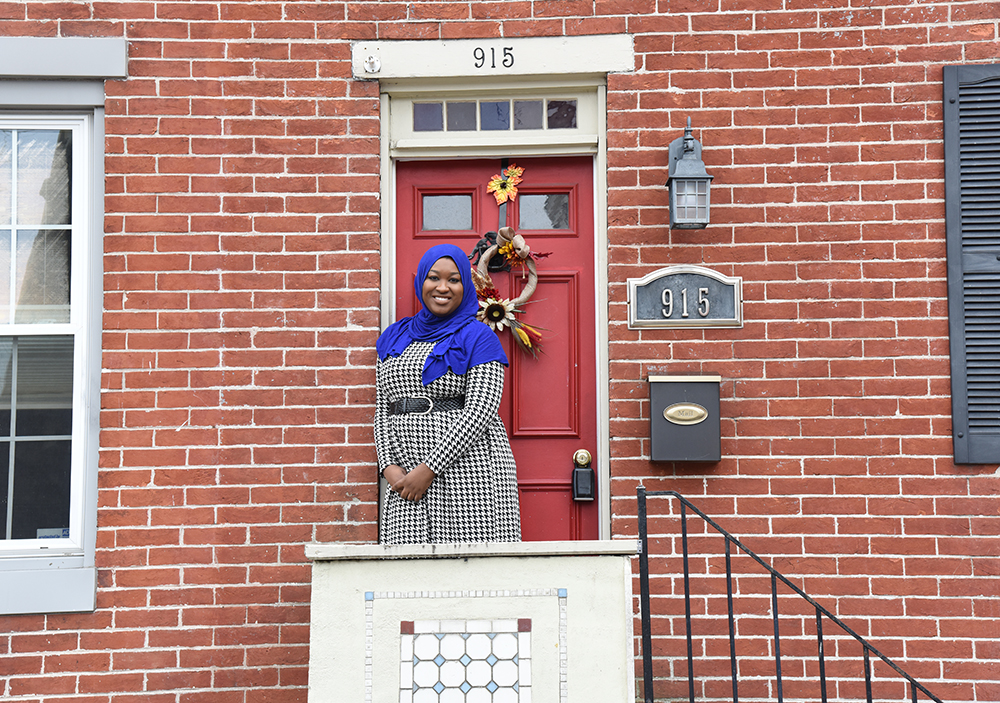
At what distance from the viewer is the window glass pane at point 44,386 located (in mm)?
4098

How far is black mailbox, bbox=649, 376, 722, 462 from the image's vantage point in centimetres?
392

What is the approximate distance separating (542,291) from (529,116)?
0.89 meters

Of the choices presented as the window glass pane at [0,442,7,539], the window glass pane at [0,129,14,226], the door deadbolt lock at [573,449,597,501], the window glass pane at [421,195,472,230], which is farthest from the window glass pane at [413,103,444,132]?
the window glass pane at [0,442,7,539]

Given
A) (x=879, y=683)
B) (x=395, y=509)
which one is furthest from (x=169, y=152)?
(x=879, y=683)

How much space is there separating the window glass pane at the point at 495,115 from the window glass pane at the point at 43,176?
2.08 metres

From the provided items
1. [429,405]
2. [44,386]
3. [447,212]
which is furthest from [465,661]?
[44,386]

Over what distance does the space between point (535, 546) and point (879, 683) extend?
197 centimetres

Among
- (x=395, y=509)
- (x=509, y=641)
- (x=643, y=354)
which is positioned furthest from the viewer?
(x=643, y=354)

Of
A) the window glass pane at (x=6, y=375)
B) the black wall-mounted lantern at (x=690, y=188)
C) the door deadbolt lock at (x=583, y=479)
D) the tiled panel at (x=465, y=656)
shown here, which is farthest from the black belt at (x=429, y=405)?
the window glass pane at (x=6, y=375)

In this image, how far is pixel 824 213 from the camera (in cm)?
405

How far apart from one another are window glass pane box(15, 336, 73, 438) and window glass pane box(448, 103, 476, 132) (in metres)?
2.17

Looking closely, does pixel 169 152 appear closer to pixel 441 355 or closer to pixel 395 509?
pixel 441 355

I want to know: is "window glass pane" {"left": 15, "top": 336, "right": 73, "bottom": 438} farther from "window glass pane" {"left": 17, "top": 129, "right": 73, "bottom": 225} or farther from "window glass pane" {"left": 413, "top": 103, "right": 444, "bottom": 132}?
"window glass pane" {"left": 413, "top": 103, "right": 444, "bottom": 132}

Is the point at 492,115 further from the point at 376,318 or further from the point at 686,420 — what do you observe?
the point at 686,420
